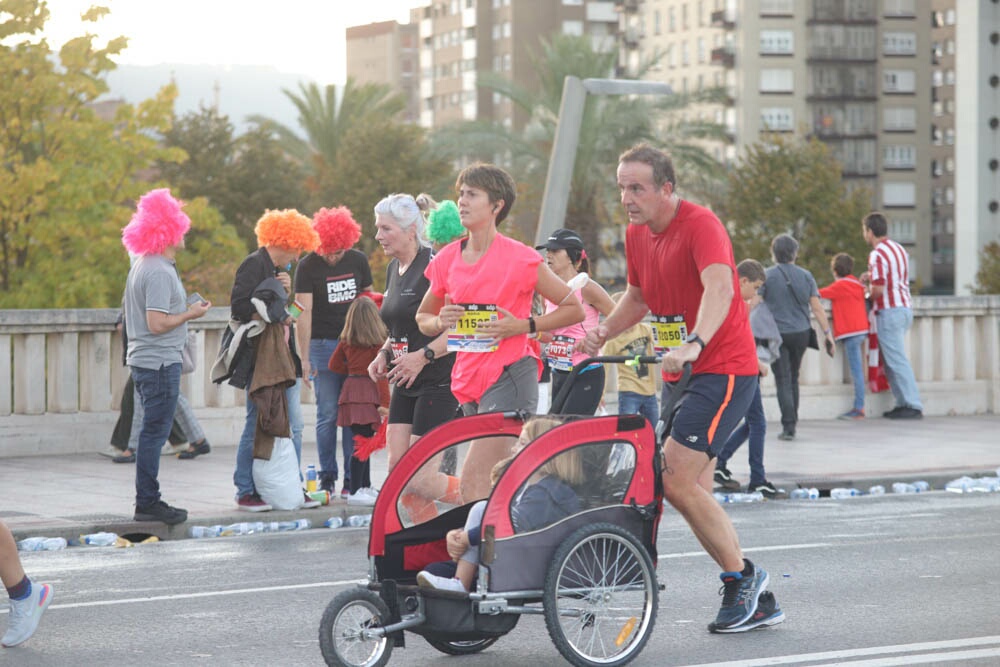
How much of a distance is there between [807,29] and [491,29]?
25.7 m

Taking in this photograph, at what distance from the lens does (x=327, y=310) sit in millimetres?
12758

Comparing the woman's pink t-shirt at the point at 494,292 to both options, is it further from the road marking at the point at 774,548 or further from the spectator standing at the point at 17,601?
the road marking at the point at 774,548

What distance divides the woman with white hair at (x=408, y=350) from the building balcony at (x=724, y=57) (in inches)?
4469

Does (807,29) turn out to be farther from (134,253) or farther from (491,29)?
(134,253)

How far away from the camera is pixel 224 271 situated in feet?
185

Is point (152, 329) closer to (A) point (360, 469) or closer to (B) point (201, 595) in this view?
(A) point (360, 469)

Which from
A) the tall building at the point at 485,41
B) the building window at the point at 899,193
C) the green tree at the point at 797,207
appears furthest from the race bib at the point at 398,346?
the building window at the point at 899,193

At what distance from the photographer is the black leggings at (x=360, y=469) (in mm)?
12453

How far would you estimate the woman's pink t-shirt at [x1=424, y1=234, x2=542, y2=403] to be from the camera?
25.9ft

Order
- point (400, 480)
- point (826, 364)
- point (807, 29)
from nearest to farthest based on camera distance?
point (400, 480) < point (826, 364) < point (807, 29)

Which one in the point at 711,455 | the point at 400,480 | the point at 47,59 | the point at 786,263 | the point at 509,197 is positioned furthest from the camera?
the point at 47,59

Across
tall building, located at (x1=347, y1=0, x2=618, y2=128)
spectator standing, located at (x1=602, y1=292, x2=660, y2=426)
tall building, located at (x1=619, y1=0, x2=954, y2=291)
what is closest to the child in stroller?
spectator standing, located at (x1=602, y1=292, x2=660, y2=426)

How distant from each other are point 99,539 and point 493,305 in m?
4.22

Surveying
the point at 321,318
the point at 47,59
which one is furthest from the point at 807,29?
the point at 321,318
